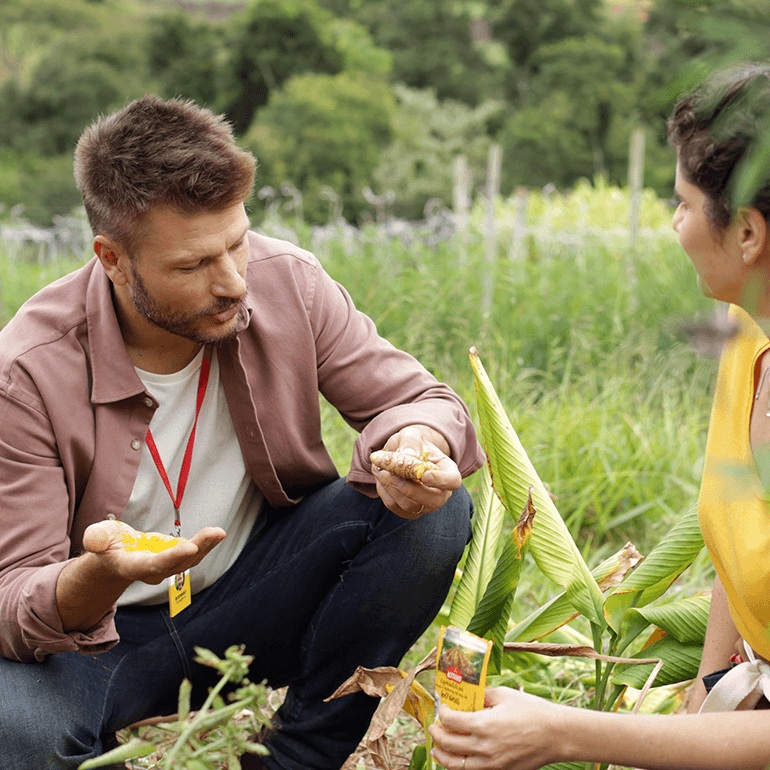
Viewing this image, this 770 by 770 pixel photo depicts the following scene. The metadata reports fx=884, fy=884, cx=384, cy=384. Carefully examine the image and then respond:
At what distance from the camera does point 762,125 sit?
632mm

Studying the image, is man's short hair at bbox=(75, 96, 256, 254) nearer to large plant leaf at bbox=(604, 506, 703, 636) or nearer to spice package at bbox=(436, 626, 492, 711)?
spice package at bbox=(436, 626, 492, 711)

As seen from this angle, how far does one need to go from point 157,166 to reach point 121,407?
0.44 meters

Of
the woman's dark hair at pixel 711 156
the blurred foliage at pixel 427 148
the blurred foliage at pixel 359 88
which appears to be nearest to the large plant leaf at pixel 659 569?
the woman's dark hair at pixel 711 156

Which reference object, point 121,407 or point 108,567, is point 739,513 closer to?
point 108,567

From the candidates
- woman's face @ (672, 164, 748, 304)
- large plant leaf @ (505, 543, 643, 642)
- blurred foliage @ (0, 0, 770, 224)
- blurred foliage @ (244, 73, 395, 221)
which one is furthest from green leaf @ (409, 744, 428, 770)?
blurred foliage @ (244, 73, 395, 221)

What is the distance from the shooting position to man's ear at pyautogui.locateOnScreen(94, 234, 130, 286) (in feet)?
5.34

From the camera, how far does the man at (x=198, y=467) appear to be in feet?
4.93

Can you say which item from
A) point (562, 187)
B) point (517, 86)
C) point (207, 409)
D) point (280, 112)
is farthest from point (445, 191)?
point (207, 409)

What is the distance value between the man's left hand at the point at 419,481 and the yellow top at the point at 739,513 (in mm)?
417

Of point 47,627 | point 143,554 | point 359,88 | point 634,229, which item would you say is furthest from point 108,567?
point 359,88

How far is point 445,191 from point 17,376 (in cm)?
2835

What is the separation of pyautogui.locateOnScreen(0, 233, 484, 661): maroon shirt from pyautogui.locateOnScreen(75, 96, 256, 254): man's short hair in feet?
0.51

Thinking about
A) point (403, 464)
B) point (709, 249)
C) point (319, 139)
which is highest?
point (709, 249)

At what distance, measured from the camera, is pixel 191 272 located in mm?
1599
